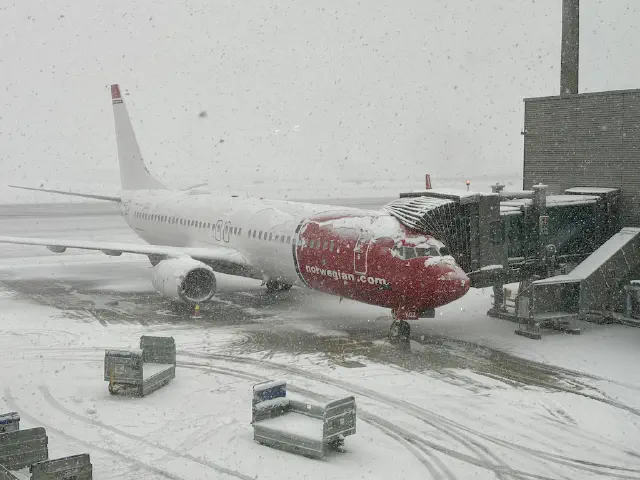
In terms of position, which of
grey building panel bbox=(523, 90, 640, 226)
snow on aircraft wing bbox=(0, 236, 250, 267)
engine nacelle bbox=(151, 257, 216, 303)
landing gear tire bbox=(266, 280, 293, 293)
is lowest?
landing gear tire bbox=(266, 280, 293, 293)

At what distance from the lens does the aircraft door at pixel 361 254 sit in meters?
24.7

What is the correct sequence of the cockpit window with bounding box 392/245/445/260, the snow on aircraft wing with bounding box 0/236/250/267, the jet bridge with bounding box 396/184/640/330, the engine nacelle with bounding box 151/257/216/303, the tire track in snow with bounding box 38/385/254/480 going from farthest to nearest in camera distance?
the snow on aircraft wing with bounding box 0/236/250/267, the engine nacelle with bounding box 151/257/216/303, the jet bridge with bounding box 396/184/640/330, the cockpit window with bounding box 392/245/445/260, the tire track in snow with bounding box 38/385/254/480

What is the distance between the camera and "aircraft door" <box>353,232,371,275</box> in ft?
80.9

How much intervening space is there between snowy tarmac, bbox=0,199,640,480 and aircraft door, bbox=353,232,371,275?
2471mm

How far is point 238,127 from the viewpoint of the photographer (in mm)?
158250

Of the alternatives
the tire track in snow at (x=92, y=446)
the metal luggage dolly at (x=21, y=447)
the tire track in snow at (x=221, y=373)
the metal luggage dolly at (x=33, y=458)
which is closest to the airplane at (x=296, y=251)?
the tire track in snow at (x=221, y=373)

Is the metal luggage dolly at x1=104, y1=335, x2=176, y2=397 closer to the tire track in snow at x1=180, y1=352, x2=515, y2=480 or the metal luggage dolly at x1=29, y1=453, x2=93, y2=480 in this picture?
the tire track in snow at x1=180, y1=352, x2=515, y2=480

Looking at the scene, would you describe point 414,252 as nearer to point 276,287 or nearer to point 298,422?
point 298,422

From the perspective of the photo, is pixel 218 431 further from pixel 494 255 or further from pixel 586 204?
pixel 586 204

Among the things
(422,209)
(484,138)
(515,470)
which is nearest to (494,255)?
(422,209)

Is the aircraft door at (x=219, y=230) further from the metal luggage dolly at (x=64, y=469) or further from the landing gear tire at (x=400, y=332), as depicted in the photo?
the metal luggage dolly at (x=64, y=469)

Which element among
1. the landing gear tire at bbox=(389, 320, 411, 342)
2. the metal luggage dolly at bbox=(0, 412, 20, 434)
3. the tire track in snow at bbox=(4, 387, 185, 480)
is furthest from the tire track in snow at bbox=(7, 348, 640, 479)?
the metal luggage dolly at bbox=(0, 412, 20, 434)

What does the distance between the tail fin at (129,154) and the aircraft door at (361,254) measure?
19.9m

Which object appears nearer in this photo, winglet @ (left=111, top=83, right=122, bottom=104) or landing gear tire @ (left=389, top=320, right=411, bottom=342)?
landing gear tire @ (left=389, top=320, right=411, bottom=342)
